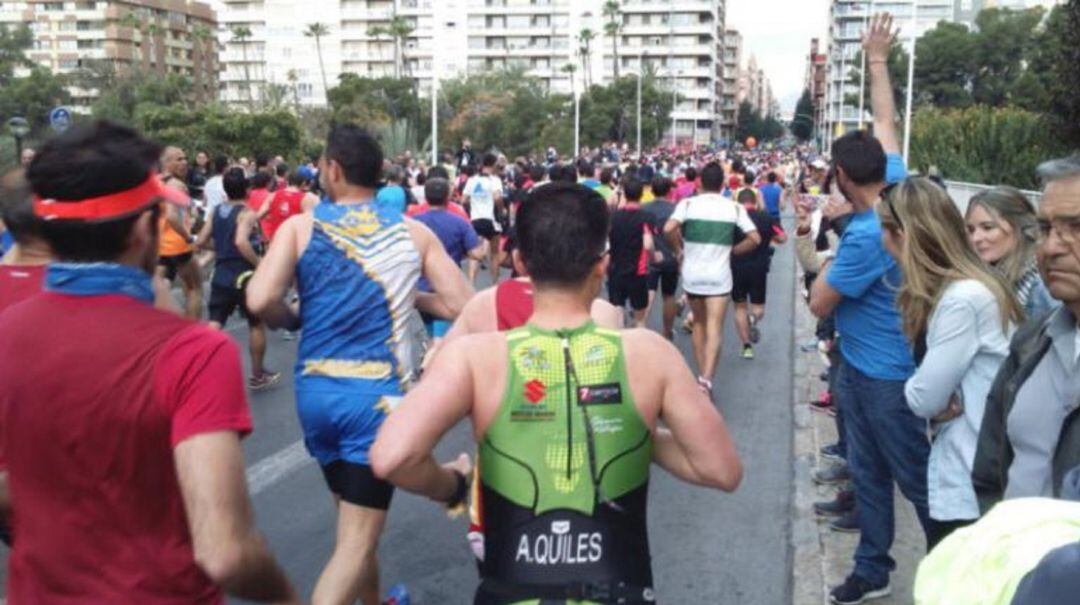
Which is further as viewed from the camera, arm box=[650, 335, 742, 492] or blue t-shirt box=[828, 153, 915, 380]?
blue t-shirt box=[828, 153, 915, 380]

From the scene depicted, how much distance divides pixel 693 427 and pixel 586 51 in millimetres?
103430

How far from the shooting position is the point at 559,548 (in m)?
2.36

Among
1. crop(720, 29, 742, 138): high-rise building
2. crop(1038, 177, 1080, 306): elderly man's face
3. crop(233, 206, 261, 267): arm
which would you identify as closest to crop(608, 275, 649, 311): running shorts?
crop(233, 206, 261, 267): arm

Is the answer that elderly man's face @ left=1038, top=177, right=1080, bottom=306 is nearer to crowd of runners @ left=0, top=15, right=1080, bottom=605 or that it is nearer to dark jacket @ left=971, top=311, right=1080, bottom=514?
crowd of runners @ left=0, top=15, right=1080, bottom=605

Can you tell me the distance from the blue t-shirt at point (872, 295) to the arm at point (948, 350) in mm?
803

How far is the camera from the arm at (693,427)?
2.46 metres

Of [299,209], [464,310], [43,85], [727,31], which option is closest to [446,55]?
[43,85]

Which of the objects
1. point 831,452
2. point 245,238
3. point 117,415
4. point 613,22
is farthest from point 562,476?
point 613,22

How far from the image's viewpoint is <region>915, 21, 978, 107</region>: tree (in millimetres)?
72000

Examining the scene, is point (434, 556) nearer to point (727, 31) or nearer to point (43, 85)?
point (43, 85)

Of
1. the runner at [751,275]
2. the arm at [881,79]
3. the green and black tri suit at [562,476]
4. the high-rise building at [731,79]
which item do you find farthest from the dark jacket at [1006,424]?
the high-rise building at [731,79]

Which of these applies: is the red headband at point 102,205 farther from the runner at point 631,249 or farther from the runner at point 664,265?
the runner at point 664,265

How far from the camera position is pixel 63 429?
2.12 m

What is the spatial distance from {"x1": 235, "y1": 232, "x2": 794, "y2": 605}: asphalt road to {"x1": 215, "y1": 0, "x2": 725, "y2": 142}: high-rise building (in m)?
106
